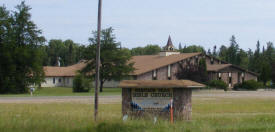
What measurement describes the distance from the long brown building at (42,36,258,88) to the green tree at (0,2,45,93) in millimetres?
12129

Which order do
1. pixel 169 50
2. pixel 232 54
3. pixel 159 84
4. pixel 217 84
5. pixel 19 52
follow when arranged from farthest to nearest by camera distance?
pixel 232 54, pixel 169 50, pixel 217 84, pixel 19 52, pixel 159 84

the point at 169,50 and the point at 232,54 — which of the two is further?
the point at 232,54

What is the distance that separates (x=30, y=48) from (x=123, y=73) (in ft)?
45.8

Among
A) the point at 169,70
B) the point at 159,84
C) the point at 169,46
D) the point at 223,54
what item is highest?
the point at 223,54

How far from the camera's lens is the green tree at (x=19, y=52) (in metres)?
67.8

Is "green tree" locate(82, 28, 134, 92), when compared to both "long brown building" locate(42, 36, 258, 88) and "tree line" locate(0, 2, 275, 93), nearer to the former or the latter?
"tree line" locate(0, 2, 275, 93)

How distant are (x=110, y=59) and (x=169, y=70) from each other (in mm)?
21413

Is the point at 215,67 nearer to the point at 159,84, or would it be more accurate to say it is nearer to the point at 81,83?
the point at 81,83

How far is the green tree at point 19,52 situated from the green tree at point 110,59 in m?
7.38

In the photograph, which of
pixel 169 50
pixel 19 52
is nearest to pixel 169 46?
pixel 169 50

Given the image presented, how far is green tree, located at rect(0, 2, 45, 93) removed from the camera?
67.8 meters

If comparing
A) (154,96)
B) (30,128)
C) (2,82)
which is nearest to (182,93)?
(154,96)

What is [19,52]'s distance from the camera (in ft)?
223

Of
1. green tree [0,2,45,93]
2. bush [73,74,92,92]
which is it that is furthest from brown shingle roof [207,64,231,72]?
green tree [0,2,45,93]
